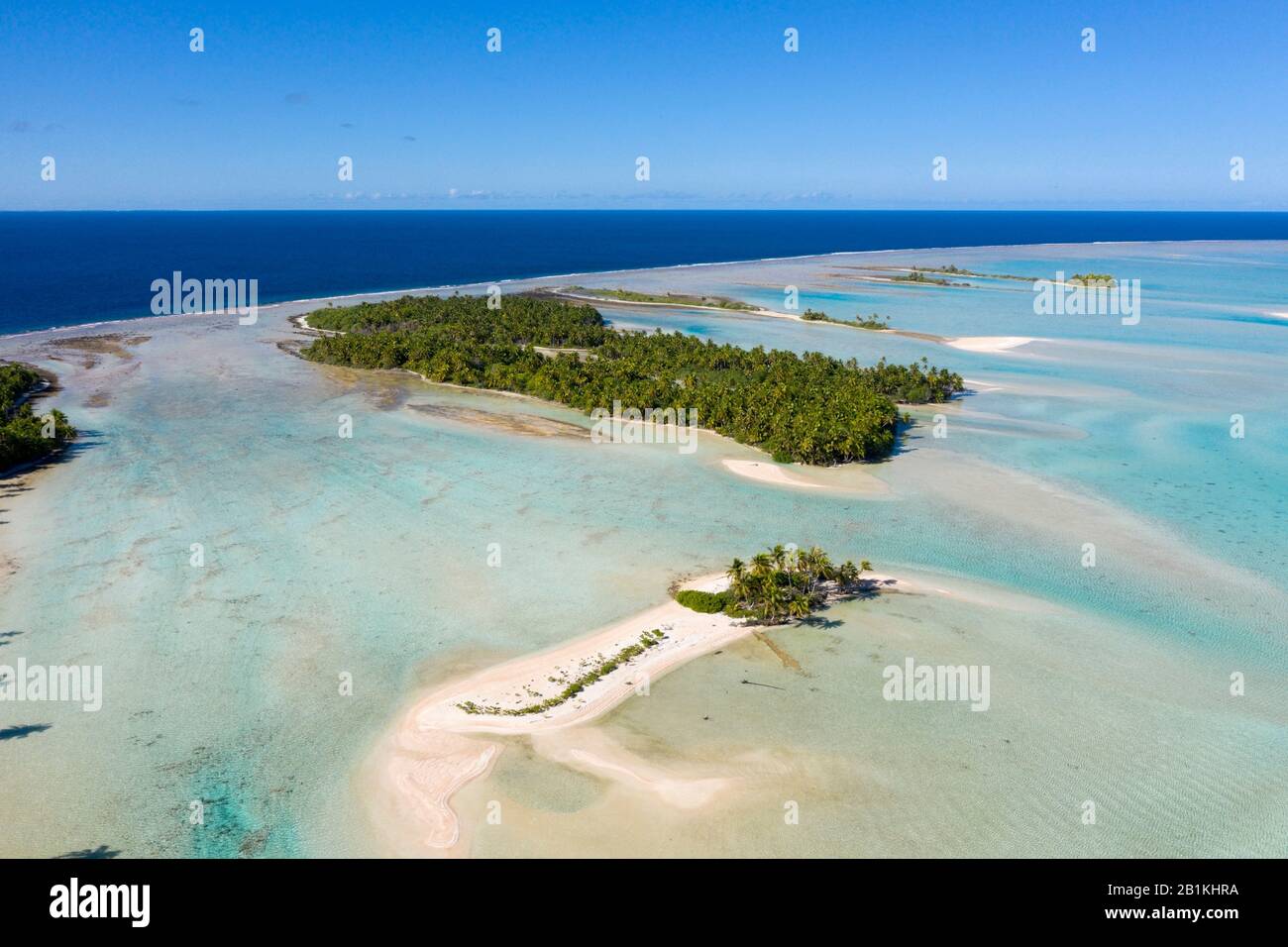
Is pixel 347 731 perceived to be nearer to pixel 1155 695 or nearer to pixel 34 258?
pixel 1155 695

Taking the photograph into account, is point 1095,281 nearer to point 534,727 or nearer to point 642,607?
point 642,607

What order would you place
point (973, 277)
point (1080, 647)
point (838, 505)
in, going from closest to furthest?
point (1080, 647) < point (838, 505) < point (973, 277)

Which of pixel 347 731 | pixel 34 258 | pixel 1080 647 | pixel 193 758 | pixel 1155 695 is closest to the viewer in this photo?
pixel 193 758

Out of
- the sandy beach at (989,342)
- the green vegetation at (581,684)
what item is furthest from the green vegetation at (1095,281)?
the green vegetation at (581,684)

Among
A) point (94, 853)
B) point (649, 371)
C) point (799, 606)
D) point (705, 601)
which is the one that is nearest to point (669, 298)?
point (649, 371)
